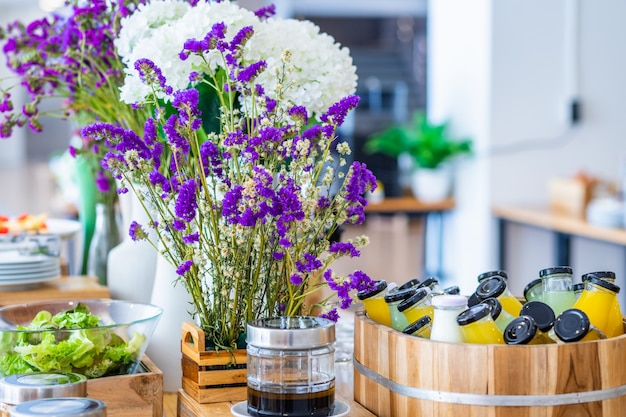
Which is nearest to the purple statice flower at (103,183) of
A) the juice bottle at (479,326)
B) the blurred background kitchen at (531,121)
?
the juice bottle at (479,326)

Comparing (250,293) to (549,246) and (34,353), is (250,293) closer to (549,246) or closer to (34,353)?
(34,353)

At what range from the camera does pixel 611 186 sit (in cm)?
462

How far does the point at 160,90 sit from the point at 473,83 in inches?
168

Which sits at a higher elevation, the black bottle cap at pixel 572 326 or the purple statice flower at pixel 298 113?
the purple statice flower at pixel 298 113

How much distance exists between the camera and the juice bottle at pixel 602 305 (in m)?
1.13

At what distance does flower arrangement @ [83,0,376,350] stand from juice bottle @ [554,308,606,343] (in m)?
0.25

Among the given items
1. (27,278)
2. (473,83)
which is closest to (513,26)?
(473,83)

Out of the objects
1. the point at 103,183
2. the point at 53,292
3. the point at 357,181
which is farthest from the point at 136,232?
the point at 103,183

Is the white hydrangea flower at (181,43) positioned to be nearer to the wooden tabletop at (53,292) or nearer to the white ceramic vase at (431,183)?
the wooden tabletop at (53,292)

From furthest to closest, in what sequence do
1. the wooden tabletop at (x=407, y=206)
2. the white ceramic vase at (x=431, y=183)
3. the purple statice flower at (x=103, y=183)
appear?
the white ceramic vase at (x=431, y=183), the wooden tabletop at (x=407, y=206), the purple statice flower at (x=103, y=183)

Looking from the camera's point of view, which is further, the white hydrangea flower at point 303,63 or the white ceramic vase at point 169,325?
the white ceramic vase at point 169,325

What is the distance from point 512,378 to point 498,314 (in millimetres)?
108

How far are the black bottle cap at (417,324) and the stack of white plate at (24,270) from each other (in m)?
1.00

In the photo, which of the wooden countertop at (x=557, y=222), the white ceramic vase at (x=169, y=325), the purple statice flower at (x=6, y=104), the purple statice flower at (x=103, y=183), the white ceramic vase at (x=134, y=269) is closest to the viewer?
the white ceramic vase at (x=169, y=325)
